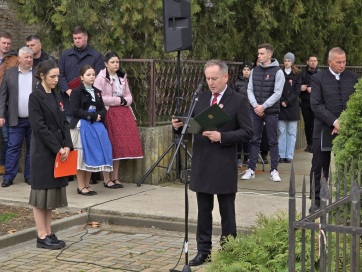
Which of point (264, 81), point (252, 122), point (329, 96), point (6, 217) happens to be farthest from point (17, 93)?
point (329, 96)

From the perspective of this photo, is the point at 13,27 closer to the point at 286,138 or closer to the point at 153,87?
the point at 153,87

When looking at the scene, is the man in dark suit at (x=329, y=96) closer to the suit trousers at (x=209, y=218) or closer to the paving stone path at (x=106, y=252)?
the paving stone path at (x=106, y=252)

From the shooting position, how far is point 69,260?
7.56 metres

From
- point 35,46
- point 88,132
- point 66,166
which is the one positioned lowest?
point 66,166

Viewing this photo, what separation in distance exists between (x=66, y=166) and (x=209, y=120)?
1939mm

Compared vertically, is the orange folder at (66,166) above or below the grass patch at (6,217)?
above

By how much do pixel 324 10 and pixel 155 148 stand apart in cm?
622

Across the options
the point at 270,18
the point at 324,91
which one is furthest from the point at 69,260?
the point at 270,18

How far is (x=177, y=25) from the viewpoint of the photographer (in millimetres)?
9992

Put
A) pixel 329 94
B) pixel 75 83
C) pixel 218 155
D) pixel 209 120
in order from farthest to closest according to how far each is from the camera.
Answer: pixel 75 83
pixel 329 94
pixel 218 155
pixel 209 120

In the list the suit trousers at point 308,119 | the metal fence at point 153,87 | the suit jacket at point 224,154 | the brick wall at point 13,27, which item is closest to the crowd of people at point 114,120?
the suit jacket at point 224,154

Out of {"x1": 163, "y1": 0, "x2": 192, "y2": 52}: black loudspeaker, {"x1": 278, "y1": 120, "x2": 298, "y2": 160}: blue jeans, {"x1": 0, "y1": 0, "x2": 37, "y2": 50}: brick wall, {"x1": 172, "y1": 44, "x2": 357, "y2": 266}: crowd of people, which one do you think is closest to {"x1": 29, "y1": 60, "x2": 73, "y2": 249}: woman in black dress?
{"x1": 172, "y1": 44, "x2": 357, "y2": 266}: crowd of people

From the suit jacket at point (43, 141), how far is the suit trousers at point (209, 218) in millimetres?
1614

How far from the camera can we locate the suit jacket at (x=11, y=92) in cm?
1075
